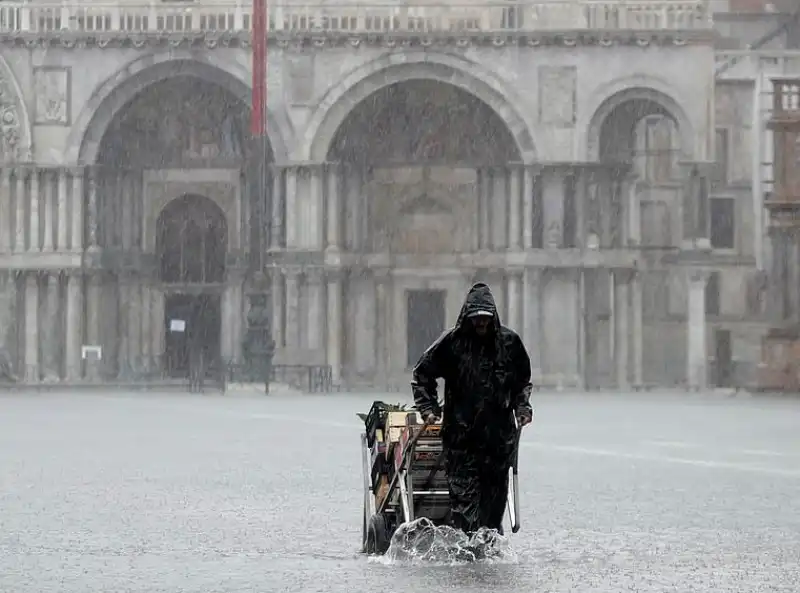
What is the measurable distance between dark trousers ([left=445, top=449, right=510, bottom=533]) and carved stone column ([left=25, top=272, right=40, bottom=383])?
40.6 metres

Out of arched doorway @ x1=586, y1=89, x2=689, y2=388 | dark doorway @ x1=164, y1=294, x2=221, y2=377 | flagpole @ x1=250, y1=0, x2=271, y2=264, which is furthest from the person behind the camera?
dark doorway @ x1=164, y1=294, x2=221, y2=377

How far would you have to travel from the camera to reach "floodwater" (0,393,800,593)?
11305mm

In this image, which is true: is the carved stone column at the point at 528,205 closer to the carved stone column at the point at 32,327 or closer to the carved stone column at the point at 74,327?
the carved stone column at the point at 74,327

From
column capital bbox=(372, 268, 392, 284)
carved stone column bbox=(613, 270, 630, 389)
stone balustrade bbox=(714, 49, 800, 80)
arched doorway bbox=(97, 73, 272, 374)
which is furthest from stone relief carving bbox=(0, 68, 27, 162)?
stone balustrade bbox=(714, 49, 800, 80)

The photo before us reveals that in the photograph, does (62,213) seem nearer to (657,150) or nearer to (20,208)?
(20,208)

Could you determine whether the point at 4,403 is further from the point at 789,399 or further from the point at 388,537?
the point at 388,537

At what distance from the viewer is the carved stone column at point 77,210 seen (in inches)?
2021

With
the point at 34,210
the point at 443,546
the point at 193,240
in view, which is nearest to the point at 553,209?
the point at 193,240

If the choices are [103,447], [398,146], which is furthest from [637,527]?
[398,146]

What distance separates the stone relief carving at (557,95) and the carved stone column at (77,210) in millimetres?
10996

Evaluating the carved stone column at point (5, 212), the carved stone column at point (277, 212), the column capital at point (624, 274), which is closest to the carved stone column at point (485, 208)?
the column capital at point (624, 274)

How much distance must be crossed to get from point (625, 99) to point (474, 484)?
4016cm

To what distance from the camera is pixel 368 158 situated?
53.4 metres

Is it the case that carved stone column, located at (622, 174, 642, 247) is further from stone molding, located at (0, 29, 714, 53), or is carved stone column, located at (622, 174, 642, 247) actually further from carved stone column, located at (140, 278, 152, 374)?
carved stone column, located at (140, 278, 152, 374)
